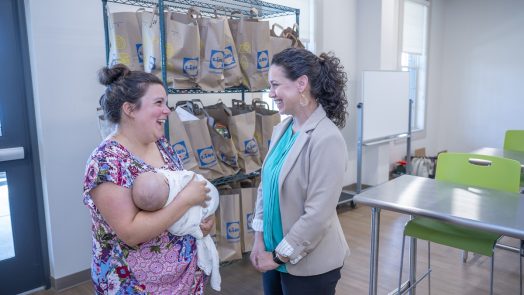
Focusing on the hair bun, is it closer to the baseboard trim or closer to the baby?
the baby

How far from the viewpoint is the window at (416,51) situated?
16.8 feet

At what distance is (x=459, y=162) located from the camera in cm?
229

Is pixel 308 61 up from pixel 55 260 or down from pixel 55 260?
up

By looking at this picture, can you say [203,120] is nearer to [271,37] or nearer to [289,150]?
[271,37]

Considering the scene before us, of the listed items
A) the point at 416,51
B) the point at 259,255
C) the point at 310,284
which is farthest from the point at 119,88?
the point at 416,51

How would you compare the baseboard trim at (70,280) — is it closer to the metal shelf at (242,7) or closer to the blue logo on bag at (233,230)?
the blue logo on bag at (233,230)

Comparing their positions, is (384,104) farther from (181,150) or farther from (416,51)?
(181,150)

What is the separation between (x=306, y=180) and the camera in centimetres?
127

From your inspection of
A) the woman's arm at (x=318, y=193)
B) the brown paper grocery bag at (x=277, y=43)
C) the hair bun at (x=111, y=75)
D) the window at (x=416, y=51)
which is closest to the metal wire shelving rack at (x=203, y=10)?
the brown paper grocery bag at (x=277, y=43)

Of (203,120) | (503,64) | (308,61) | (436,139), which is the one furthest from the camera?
(436,139)

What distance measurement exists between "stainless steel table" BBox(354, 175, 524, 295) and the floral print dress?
3.04ft

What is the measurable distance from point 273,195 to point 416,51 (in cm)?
481

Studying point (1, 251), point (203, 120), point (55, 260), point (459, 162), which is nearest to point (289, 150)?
point (203, 120)

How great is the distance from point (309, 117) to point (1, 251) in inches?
84.2
